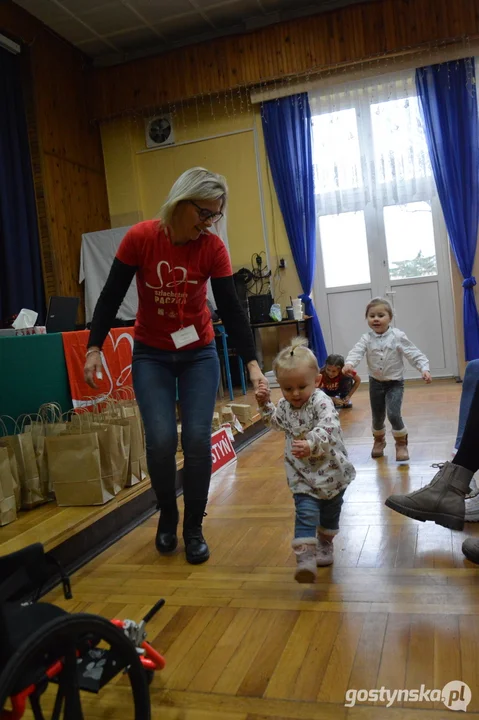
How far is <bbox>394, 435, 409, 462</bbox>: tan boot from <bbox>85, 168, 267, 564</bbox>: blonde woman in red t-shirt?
1296 millimetres

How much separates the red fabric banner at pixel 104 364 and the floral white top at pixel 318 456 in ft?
4.26

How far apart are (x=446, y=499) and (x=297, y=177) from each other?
5171 mm

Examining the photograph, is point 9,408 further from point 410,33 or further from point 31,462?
point 410,33

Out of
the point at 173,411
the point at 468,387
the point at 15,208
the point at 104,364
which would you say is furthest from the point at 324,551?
the point at 15,208

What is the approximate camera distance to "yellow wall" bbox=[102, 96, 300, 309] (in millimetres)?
6770

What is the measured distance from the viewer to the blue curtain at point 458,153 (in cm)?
592

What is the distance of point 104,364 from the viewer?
11.2ft

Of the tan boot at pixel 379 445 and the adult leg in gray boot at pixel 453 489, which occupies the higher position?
the adult leg in gray boot at pixel 453 489

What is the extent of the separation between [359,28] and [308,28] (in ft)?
1.61

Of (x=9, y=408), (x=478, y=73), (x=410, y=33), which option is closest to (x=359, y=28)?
(x=410, y=33)

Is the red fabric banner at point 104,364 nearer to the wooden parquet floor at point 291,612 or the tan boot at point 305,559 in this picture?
the wooden parquet floor at point 291,612

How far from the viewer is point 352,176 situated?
6.41 meters

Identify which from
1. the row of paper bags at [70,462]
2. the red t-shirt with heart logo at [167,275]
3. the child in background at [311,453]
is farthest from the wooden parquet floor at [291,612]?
the red t-shirt with heart logo at [167,275]

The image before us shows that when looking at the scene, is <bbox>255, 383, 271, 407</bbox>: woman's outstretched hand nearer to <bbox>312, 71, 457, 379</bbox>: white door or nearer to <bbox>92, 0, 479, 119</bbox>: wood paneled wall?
<bbox>312, 71, 457, 379</bbox>: white door
